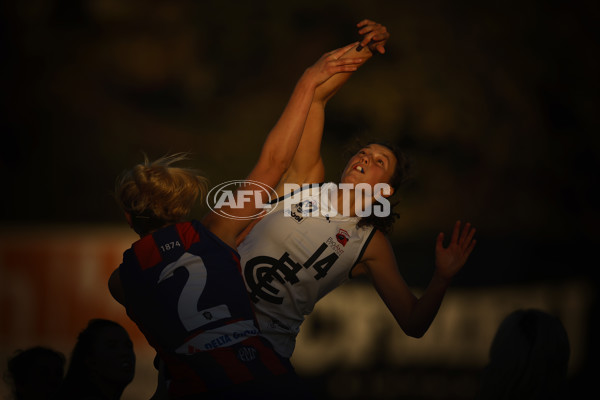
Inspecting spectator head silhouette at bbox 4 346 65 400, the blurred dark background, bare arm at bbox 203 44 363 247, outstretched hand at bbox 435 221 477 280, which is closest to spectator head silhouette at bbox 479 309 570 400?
outstretched hand at bbox 435 221 477 280

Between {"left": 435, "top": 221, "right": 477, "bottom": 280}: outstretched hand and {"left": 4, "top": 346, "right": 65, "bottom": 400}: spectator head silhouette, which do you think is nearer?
{"left": 435, "top": 221, "right": 477, "bottom": 280}: outstretched hand

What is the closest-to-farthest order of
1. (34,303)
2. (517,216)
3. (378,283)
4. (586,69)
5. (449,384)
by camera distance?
(378,283) < (34,303) < (449,384) < (517,216) < (586,69)

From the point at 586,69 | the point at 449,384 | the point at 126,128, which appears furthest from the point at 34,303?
the point at 586,69

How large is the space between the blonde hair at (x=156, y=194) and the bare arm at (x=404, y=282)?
40.0 inches

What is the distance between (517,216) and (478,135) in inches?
56.2

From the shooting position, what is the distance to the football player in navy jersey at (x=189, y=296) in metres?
2.47

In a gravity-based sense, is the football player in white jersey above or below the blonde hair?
below

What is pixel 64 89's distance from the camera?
11.0 metres

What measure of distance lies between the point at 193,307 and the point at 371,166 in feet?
4.39

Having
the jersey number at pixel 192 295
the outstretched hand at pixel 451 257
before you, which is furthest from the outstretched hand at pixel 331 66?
the jersey number at pixel 192 295

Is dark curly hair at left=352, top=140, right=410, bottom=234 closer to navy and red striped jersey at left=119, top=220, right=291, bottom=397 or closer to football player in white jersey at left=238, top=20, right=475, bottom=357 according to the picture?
football player in white jersey at left=238, top=20, right=475, bottom=357

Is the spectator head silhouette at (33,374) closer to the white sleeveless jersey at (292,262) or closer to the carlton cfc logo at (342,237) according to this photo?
the white sleeveless jersey at (292,262)

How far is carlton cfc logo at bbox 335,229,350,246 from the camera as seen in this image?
3.27 meters

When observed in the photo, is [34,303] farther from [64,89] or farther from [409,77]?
[409,77]
